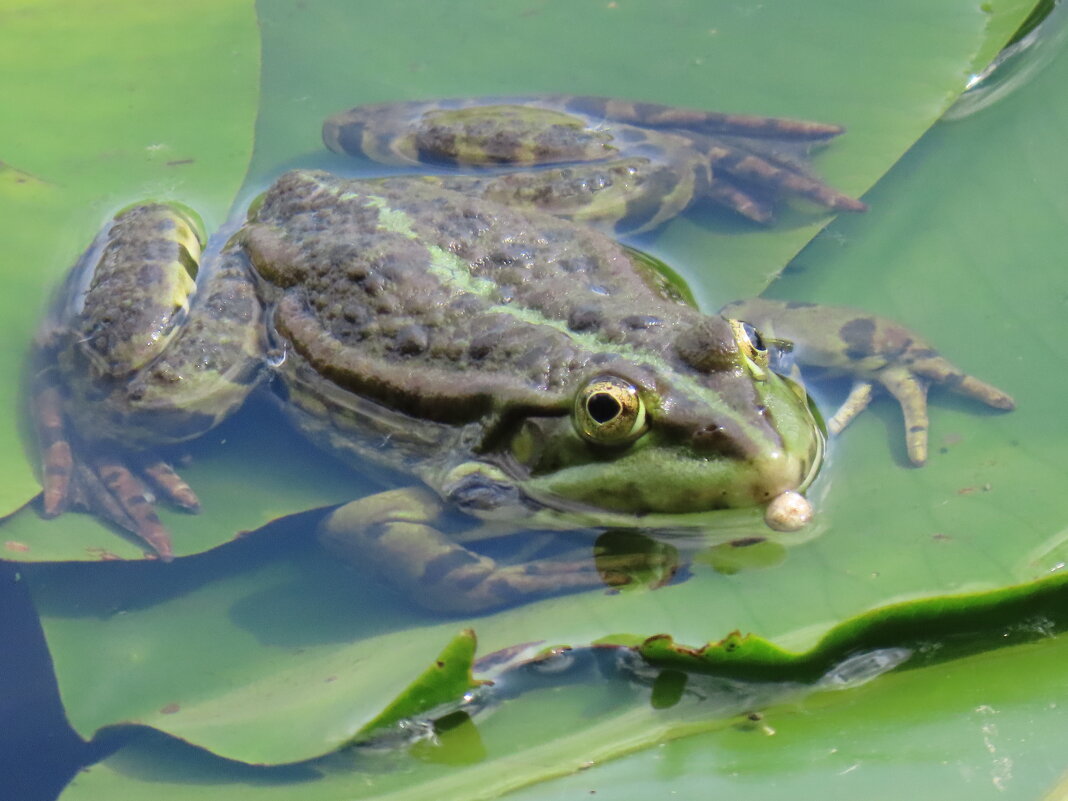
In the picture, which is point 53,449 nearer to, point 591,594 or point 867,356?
point 591,594

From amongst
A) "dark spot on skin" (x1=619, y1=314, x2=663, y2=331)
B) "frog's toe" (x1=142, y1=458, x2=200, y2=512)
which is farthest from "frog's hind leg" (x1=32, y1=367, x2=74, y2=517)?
"dark spot on skin" (x1=619, y1=314, x2=663, y2=331)

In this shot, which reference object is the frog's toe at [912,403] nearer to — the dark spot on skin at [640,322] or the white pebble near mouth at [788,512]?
the white pebble near mouth at [788,512]

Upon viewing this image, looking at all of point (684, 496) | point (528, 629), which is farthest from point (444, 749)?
point (684, 496)

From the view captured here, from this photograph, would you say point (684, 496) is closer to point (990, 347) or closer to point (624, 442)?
point (624, 442)

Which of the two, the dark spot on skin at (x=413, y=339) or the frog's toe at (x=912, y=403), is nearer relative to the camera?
the frog's toe at (x=912, y=403)

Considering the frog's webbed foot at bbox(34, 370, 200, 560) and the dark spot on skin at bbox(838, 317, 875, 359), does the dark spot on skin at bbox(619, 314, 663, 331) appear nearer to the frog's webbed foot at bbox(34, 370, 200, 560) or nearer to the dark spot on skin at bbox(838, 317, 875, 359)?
the dark spot on skin at bbox(838, 317, 875, 359)

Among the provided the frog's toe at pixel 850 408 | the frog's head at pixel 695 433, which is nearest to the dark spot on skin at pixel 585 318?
the frog's head at pixel 695 433
